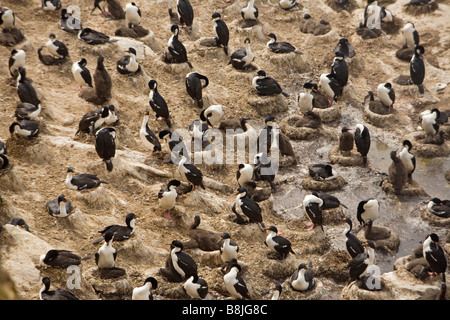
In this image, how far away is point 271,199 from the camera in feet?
60.1

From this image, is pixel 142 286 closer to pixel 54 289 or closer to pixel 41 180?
pixel 54 289

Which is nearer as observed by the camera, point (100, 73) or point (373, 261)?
point (373, 261)

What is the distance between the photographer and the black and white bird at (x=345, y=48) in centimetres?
2427

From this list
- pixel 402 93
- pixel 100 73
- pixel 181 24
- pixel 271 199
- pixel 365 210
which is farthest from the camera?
pixel 181 24

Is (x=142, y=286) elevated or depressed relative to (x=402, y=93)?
elevated

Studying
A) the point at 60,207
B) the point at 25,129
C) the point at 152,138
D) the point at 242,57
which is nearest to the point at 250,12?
the point at 242,57

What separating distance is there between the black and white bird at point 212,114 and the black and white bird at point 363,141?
385 cm

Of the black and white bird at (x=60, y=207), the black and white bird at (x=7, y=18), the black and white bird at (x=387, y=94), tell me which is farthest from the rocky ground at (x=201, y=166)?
the black and white bird at (x=7, y=18)

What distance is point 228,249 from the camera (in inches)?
587

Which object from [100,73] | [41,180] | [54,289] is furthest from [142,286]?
[100,73]

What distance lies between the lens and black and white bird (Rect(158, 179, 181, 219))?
53.1 ft

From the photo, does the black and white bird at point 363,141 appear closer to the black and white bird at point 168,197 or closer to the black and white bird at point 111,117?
the black and white bird at point 168,197

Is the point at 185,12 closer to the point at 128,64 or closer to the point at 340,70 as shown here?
the point at 128,64

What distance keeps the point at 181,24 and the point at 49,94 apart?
699 centimetres
